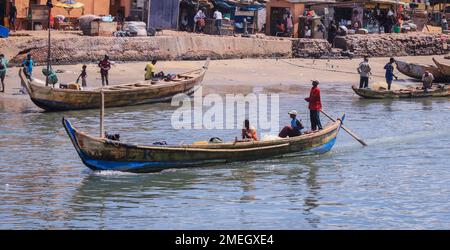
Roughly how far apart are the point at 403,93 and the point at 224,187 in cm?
1592

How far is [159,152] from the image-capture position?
800 inches

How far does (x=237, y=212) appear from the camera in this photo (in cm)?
1870

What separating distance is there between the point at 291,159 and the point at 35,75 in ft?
40.7

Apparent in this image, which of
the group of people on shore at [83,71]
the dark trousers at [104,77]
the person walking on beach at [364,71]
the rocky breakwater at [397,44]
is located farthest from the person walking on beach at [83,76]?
the rocky breakwater at [397,44]

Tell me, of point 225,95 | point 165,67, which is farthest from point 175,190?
point 165,67

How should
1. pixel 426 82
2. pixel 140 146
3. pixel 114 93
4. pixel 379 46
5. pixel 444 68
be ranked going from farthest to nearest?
pixel 379 46, pixel 444 68, pixel 426 82, pixel 114 93, pixel 140 146

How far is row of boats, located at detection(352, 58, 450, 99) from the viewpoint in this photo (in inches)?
1357

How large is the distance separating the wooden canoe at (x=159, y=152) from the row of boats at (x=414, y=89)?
40.0 ft

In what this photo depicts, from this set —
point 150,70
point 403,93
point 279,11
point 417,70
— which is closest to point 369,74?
point 403,93

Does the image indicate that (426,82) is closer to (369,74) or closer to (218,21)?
(369,74)

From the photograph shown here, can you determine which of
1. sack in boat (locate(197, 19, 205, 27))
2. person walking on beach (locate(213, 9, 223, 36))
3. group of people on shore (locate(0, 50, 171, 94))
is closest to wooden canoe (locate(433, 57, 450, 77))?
person walking on beach (locate(213, 9, 223, 36))

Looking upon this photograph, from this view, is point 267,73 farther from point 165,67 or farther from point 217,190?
point 217,190

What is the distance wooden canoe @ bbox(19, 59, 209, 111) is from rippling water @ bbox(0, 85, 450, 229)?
873 mm

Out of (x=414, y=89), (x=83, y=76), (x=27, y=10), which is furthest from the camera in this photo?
(x=27, y=10)
